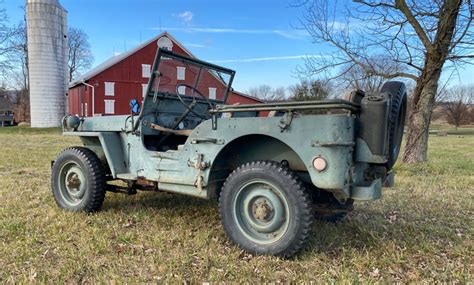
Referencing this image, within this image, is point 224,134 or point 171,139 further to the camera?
point 171,139

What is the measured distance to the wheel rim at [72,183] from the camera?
4.16 m

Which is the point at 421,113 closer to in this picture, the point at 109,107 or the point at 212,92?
the point at 212,92

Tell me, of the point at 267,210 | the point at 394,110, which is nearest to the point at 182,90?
the point at 267,210

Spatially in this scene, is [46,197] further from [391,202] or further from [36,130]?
[36,130]

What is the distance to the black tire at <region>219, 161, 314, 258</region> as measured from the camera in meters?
2.75

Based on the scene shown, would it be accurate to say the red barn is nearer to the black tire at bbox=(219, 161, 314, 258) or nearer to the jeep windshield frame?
the jeep windshield frame

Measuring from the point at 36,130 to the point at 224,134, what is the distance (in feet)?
88.9

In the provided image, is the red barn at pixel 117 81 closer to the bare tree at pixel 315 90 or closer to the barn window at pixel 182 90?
the bare tree at pixel 315 90

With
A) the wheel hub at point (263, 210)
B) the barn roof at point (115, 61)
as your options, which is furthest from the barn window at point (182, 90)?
the barn roof at point (115, 61)

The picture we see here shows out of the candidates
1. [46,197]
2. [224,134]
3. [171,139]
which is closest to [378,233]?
[224,134]

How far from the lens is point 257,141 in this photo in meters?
3.34

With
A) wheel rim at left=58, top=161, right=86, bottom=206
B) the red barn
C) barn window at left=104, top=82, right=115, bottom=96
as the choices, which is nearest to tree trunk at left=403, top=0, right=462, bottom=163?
wheel rim at left=58, top=161, right=86, bottom=206

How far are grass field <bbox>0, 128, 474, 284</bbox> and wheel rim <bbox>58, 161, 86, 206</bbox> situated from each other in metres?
0.22

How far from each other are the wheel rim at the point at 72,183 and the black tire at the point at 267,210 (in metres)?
1.96
